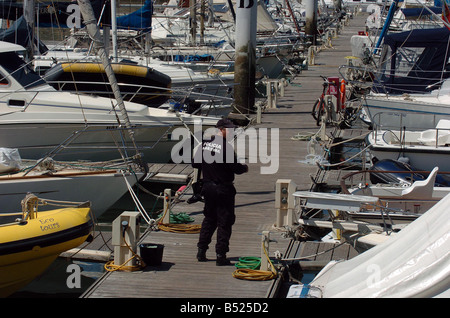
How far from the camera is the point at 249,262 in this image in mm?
8219

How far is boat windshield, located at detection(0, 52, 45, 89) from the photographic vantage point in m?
13.7

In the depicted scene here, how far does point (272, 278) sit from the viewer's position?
7.88 metres

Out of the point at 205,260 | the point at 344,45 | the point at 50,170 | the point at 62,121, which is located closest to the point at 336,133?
the point at 62,121

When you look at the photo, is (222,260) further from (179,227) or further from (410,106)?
(410,106)

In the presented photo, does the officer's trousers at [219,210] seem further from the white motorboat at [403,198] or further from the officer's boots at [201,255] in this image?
the white motorboat at [403,198]

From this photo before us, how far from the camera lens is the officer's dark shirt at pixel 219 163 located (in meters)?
7.80

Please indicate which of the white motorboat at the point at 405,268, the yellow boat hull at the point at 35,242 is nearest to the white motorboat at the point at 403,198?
the white motorboat at the point at 405,268

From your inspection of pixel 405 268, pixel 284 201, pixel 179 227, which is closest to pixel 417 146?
pixel 284 201

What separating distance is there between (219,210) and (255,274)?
827mm

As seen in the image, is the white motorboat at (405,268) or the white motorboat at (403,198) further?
the white motorboat at (403,198)

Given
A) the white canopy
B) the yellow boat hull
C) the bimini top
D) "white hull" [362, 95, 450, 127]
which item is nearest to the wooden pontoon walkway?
the yellow boat hull

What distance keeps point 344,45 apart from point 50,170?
29.0m

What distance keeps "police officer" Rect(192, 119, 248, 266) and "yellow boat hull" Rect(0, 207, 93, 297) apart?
1.92 metres
